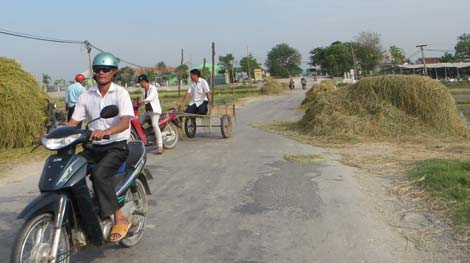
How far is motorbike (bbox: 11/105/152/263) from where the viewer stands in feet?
11.9

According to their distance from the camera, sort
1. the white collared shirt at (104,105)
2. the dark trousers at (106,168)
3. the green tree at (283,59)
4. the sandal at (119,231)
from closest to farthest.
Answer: the dark trousers at (106,168), the sandal at (119,231), the white collared shirt at (104,105), the green tree at (283,59)

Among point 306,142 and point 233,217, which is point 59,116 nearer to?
point 306,142

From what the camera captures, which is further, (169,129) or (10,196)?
(169,129)

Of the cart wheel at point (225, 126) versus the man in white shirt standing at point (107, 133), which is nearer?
the man in white shirt standing at point (107, 133)

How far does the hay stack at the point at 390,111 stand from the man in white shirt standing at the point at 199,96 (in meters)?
2.95

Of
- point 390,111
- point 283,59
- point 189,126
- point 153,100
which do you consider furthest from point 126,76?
point 153,100

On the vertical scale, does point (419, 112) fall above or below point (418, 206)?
above

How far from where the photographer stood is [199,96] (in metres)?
12.6

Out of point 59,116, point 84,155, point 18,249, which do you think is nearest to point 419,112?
point 59,116

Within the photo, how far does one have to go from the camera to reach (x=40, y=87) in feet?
42.1

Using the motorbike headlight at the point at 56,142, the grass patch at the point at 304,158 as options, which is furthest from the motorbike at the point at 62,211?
the grass patch at the point at 304,158

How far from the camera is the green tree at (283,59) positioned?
113 m

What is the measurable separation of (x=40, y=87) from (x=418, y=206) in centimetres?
1028

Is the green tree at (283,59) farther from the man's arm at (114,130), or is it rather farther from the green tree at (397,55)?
the man's arm at (114,130)
